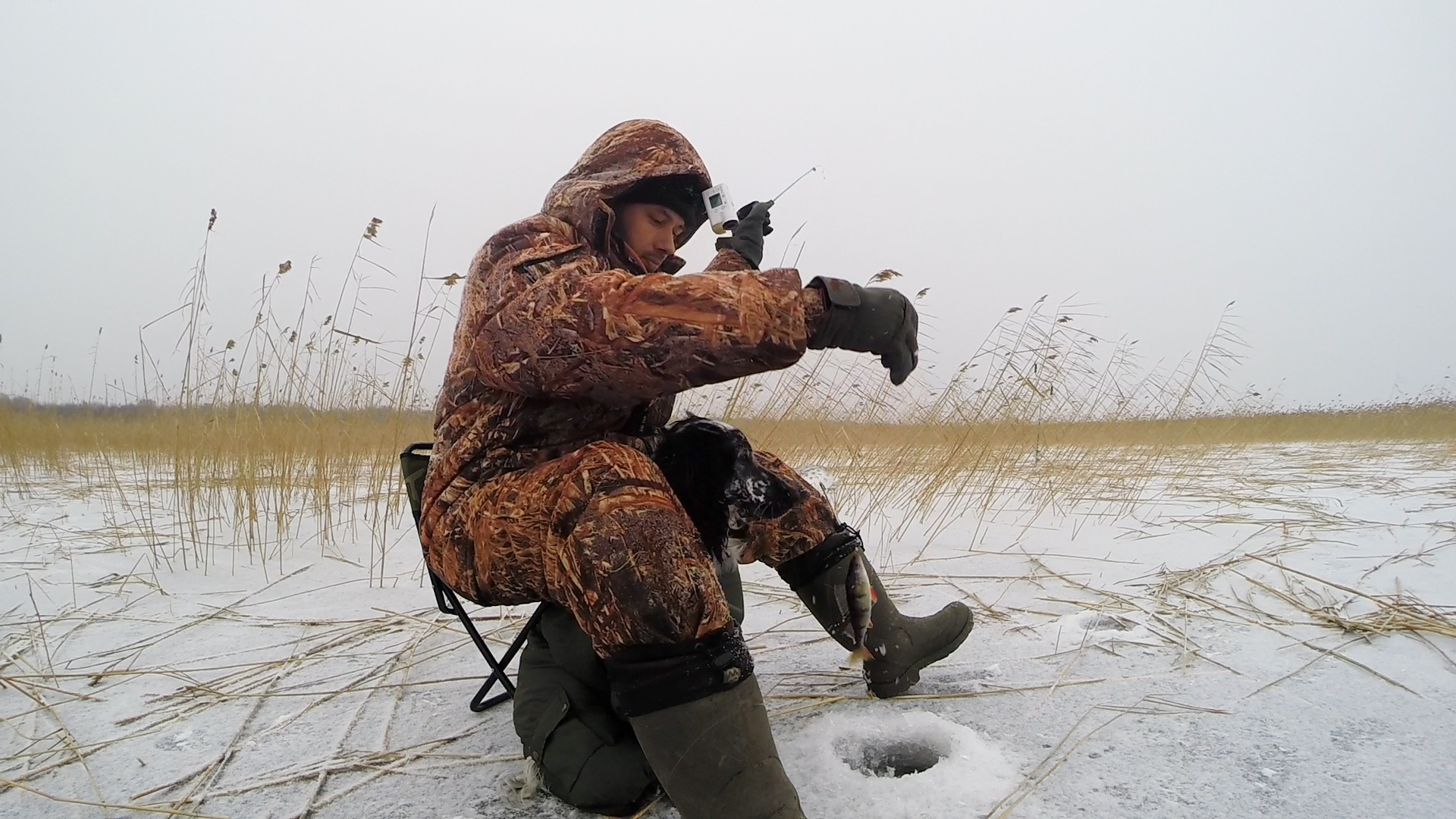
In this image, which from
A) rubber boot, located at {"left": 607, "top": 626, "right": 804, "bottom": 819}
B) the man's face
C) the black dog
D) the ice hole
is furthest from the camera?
the man's face

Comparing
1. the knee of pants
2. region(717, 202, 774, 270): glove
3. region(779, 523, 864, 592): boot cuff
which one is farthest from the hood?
the knee of pants

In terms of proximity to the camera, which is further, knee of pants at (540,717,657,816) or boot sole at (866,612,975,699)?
boot sole at (866,612,975,699)

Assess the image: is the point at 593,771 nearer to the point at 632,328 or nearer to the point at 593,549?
the point at 593,549

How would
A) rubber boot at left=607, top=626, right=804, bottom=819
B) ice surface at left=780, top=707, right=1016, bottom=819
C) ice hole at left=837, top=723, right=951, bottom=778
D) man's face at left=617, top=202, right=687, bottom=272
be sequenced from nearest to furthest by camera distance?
rubber boot at left=607, top=626, right=804, bottom=819 < ice surface at left=780, top=707, right=1016, bottom=819 < ice hole at left=837, top=723, right=951, bottom=778 < man's face at left=617, top=202, right=687, bottom=272

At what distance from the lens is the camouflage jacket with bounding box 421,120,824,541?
0.92 metres

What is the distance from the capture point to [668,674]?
2.92ft

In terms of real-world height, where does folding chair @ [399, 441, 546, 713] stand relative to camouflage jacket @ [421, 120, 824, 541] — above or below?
below

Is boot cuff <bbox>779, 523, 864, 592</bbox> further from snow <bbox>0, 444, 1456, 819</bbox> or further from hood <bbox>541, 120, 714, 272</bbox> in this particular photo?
hood <bbox>541, 120, 714, 272</bbox>

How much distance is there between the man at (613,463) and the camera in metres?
0.89

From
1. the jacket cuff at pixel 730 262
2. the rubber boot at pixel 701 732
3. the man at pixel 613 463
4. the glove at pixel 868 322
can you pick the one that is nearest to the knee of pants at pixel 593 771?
the man at pixel 613 463

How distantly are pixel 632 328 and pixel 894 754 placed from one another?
2.89 feet

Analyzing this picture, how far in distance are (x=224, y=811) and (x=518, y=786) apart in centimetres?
43

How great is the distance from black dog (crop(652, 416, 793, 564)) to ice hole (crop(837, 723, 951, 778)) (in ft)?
1.35

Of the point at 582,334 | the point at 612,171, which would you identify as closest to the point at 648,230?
the point at 612,171
